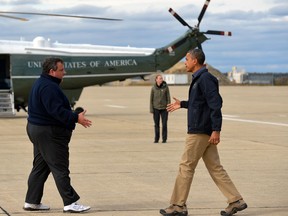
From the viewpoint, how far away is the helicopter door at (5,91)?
97.0 feet

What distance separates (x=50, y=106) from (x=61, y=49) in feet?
76.3

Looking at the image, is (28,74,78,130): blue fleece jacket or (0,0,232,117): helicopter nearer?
(28,74,78,130): blue fleece jacket

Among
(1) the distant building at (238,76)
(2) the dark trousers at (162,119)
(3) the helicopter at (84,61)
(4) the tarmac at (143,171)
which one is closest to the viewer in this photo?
(4) the tarmac at (143,171)

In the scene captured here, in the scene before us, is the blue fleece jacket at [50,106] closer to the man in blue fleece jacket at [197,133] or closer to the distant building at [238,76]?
the man in blue fleece jacket at [197,133]

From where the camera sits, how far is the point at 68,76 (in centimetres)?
3155

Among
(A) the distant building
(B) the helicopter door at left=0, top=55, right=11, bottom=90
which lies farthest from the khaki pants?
(A) the distant building

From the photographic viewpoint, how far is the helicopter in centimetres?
3089

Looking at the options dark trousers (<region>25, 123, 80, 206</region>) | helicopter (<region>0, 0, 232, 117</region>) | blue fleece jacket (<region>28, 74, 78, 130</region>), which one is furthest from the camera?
helicopter (<region>0, 0, 232, 117</region>)

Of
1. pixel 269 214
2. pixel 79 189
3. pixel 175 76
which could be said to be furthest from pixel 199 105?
pixel 175 76

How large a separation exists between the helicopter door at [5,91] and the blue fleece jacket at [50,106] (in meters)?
20.3

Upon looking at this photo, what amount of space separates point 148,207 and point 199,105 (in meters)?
1.58

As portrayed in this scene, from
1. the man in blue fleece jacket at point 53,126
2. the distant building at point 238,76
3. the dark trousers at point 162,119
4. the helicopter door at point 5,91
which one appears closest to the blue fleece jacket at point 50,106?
the man in blue fleece jacket at point 53,126

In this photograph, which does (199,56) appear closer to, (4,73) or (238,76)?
(4,73)

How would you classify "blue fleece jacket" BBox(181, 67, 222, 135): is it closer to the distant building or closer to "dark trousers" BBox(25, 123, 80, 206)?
"dark trousers" BBox(25, 123, 80, 206)
